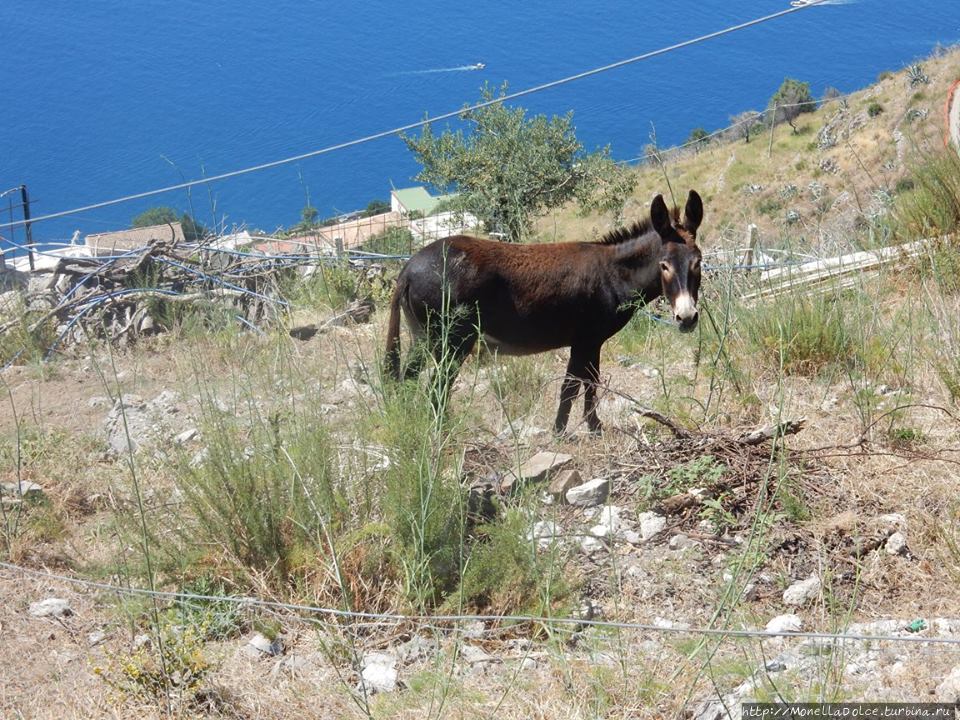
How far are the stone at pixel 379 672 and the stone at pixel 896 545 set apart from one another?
2.35 m

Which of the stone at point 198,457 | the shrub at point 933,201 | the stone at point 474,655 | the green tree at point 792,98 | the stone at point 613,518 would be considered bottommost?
the stone at point 474,655

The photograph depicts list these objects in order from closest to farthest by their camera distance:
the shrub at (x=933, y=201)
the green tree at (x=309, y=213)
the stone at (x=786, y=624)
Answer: the stone at (x=786, y=624)
the green tree at (x=309, y=213)
the shrub at (x=933, y=201)

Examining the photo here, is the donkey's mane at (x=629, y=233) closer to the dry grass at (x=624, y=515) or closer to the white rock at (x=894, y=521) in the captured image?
the dry grass at (x=624, y=515)

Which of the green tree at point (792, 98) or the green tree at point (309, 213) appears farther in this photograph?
the green tree at point (792, 98)

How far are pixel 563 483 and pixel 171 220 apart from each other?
22.8ft

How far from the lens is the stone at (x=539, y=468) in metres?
5.00

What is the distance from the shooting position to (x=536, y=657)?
13.0 ft

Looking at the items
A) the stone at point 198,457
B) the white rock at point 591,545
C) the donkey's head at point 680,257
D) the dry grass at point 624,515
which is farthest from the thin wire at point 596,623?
the donkey's head at point 680,257

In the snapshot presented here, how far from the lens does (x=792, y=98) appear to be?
67562 millimetres

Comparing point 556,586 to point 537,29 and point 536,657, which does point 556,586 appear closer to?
point 536,657

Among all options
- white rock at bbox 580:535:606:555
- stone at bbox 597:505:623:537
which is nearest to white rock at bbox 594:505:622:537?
stone at bbox 597:505:623:537

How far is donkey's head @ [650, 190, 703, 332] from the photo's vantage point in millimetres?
5916

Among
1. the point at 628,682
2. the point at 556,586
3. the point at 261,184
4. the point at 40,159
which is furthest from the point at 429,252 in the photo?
the point at 40,159

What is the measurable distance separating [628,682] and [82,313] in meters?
6.75
